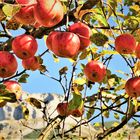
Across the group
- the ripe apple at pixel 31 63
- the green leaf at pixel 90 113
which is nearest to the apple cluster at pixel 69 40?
the ripe apple at pixel 31 63

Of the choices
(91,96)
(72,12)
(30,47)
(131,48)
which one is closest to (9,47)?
(30,47)

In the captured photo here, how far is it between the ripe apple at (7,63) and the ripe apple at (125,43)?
74 cm

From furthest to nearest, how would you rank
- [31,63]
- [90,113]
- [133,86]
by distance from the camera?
1. [90,113]
2. [31,63]
3. [133,86]

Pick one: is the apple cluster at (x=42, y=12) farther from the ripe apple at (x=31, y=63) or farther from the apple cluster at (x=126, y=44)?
the ripe apple at (x=31, y=63)

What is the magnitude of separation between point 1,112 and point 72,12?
128526mm

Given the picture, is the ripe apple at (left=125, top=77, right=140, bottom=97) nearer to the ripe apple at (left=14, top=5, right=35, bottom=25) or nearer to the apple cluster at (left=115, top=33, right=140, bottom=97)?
the apple cluster at (left=115, top=33, right=140, bottom=97)

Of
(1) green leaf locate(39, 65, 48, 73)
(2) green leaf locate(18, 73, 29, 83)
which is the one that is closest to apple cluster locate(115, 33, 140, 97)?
(2) green leaf locate(18, 73, 29, 83)

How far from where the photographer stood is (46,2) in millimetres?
2174

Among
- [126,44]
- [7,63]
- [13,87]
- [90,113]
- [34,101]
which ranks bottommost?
[90,113]

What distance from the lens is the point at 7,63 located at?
2.47 metres

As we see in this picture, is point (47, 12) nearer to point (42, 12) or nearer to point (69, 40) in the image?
point (42, 12)

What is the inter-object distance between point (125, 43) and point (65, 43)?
0.52 meters

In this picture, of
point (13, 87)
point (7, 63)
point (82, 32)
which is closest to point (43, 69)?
point (13, 87)

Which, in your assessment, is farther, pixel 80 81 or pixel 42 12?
pixel 80 81
